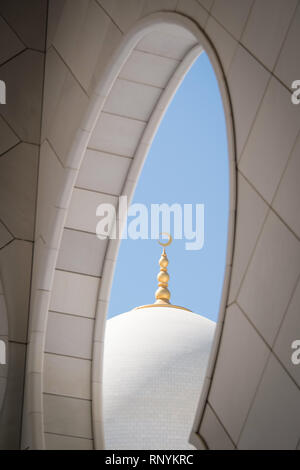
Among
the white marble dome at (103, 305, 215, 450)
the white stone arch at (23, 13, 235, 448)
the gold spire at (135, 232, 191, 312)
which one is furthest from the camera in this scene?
the gold spire at (135, 232, 191, 312)

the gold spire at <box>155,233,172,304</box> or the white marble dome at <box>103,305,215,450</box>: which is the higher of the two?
the gold spire at <box>155,233,172,304</box>

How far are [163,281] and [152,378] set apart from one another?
5.86 meters

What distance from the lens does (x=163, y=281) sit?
25.5 meters

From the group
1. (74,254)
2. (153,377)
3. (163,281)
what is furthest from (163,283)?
(74,254)

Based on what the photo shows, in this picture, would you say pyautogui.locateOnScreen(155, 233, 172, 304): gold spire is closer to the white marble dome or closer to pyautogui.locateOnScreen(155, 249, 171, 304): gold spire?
pyautogui.locateOnScreen(155, 249, 171, 304): gold spire

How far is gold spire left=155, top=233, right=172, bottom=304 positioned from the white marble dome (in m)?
1.50

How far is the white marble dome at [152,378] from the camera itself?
19.1 meters

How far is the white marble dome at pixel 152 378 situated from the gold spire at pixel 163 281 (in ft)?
4.91

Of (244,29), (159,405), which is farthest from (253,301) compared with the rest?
(159,405)

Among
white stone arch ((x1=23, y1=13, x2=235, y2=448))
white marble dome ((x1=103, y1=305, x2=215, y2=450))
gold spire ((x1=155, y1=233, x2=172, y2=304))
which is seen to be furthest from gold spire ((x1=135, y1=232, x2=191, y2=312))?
white stone arch ((x1=23, y1=13, x2=235, y2=448))

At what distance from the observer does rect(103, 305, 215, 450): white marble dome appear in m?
19.1

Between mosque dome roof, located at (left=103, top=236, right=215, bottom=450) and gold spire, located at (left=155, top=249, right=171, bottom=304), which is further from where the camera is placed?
gold spire, located at (left=155, top=249, right=171, bottom=304)

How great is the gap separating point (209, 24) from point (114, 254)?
4.39m

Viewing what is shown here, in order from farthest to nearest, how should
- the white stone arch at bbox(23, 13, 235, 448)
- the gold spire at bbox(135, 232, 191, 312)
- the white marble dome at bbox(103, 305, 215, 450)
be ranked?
the gold spire at bbox(135, 232, 191, 312) → the white marble dome at bbox(103, 305, 215, 450) → the white stone arch at bbox(23, 13, 235, 448)
